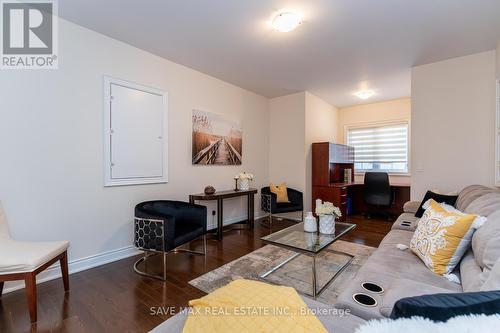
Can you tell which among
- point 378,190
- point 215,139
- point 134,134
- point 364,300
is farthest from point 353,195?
point 134,134

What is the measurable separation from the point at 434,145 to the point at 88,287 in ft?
15.2

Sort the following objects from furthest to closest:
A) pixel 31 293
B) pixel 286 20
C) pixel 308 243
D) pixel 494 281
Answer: pixel 286 20 < pixel 308 243 < pixel 31 293 < pixel 494 281

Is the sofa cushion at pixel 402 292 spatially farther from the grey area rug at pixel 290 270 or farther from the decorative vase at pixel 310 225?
the decorative vase at pixel 310 225

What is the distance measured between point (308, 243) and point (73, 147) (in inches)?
103

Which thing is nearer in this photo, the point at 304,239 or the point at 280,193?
the point at 304,239

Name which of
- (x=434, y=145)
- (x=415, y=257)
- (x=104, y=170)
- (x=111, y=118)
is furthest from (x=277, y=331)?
(x=434, y=145)

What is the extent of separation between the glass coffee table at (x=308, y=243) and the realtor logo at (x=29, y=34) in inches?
113

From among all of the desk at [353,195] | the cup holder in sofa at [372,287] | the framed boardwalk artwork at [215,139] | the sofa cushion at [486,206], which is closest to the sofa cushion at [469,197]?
the sofa cushion at [486,206]

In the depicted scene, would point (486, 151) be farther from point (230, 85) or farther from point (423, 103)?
point (230, 85)

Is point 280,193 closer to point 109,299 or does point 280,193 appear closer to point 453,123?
point 453,123

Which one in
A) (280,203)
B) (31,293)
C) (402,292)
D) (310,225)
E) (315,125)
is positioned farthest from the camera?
(315,125)

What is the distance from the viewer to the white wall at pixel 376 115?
5.21m

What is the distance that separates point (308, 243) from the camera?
2219 mm

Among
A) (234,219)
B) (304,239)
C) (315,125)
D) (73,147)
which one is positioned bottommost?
(234,219)
